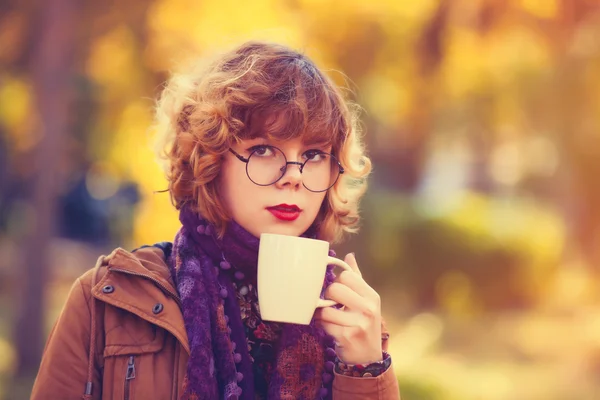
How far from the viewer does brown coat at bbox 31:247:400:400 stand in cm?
176

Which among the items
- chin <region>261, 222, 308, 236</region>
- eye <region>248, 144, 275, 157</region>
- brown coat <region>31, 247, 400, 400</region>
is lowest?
brown coat <region>31, 247, 400, 400</region>

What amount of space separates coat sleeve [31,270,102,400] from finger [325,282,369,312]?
614mm

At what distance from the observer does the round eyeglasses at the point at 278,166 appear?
185 centimetres

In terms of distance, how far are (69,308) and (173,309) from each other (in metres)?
0.26

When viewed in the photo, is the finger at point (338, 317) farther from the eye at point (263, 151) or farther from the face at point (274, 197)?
the eye at point (263, 151)

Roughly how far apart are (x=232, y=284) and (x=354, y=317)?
0.40 metres

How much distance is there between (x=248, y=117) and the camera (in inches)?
74.8

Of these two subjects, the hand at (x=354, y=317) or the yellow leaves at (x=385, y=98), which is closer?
the hand at (x=354, y=317)

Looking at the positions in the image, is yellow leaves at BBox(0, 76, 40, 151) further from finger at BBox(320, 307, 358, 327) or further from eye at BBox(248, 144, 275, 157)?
finger at BBox(320, 307, 358, 327)

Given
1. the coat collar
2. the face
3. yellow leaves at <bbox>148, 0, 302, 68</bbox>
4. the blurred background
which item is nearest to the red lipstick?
the face

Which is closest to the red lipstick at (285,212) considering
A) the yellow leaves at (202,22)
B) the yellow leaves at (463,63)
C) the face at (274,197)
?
the face at (274,197)

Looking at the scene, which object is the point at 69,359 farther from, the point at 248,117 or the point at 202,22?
the point at 202,22

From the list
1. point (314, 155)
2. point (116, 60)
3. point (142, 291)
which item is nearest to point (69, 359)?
point (142, 291)

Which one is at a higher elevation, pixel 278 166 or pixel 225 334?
pixel 278 166
